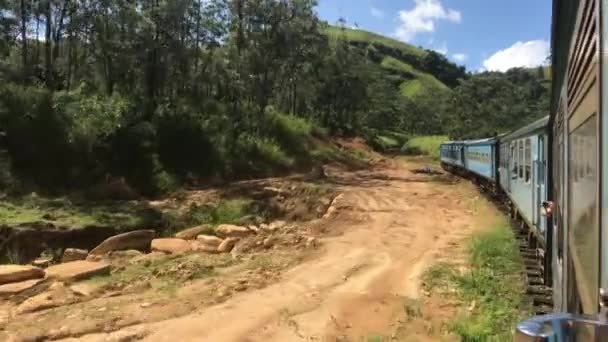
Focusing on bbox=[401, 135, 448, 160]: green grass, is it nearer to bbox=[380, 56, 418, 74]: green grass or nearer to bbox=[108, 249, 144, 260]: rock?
bbox=[108, 249, 144, 260]: rock

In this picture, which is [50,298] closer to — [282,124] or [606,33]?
[606,33]

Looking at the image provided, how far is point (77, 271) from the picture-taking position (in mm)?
8844

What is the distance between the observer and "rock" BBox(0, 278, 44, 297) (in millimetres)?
8109

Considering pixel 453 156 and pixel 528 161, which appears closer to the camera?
pixel 528 161

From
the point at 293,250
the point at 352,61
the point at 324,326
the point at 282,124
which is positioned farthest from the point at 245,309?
the point at 352,61

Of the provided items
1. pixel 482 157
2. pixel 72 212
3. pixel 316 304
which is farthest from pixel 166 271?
pixel 482 157

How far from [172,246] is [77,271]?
2503 millimetres

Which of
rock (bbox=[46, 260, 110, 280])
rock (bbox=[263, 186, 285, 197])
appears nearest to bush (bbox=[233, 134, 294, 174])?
rock (bbox=[263, 186, 285, 197])

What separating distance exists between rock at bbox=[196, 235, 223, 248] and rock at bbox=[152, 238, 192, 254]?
1.02 ft

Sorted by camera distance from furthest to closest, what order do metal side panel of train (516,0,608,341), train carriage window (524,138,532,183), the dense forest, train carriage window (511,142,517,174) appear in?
the dense forest → train carriage window (511,142,517,174) → train carriage window (524,138,532,183) → metal side panel of train (516,0,608,341)

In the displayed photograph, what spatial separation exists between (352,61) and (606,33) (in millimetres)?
53640

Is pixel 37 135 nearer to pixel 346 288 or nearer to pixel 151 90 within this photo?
pixel 151 90

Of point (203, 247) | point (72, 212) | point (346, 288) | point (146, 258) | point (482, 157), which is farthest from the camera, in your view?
point (482, 157)

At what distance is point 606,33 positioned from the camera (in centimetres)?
173
